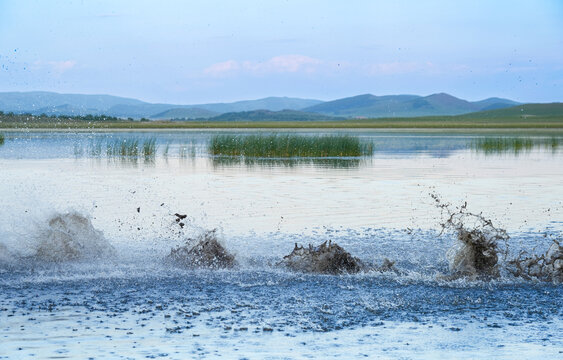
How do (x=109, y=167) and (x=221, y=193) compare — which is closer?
(x=221, y=193)

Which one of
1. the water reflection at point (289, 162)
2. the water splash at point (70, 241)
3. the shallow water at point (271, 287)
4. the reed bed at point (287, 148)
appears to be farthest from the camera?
the reed bed at point (287, 148)

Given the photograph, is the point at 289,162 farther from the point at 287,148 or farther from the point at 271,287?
the point at 271,287

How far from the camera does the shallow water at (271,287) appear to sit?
25.6ft

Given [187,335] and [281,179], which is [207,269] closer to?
[187,335]

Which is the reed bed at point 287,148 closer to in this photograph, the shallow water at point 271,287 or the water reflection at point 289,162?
the water reflection at point 289,162

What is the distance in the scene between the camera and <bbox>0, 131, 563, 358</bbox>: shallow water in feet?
25.6

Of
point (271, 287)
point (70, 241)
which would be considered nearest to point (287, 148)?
point (70, 241)

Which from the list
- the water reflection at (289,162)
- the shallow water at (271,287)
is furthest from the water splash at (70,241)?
the water reflection at (289,162)

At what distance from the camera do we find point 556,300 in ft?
31.9

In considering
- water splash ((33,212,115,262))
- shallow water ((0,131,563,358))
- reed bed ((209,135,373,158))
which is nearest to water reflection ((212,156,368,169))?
reed bed ((209,135,373,158))

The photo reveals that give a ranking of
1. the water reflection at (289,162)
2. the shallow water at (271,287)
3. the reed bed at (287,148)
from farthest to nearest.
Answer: the reed bed at (287,148)
the water reflection at (289,162)
the shallow water at (271,287)

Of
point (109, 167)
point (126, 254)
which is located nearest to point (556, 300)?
point (126, 254)

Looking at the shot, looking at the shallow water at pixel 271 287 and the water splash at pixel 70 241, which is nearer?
the shallow water at pixel 271 287

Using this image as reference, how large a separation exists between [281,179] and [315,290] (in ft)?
56.0
